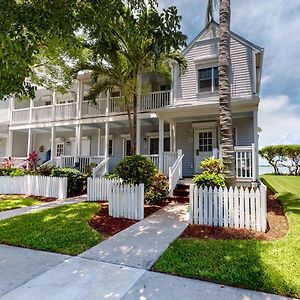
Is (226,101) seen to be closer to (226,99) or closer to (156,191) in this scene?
(226,99)

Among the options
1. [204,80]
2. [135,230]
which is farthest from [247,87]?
[135,230]

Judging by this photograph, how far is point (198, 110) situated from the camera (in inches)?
509

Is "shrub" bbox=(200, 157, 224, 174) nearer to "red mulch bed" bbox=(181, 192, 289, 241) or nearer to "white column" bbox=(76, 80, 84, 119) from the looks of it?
"red mulch bed" bbox=(181, 192, 289, 241)

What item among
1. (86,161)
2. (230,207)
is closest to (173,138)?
(86,161)

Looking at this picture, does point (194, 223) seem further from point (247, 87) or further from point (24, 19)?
point (247, 87)

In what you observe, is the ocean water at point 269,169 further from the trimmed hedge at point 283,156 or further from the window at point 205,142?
the window at point 205,142

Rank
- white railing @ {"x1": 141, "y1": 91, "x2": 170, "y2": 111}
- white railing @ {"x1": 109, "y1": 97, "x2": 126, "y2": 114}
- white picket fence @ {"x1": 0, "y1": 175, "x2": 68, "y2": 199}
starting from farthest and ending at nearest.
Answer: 1. white railing @ {"x1": 109, "y1": 97, "x2": 126, "y2": 114}
2. white railing @ {"x1": 141, "y1": 91, "x2": 170, "y2": 111}
3. white picket fence @ {"x1": 0, "y1": 175, "x2": 68, "y2": 199}

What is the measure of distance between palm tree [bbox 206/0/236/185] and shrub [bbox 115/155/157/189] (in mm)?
2618

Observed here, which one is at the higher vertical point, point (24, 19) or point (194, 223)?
point (24, 19)

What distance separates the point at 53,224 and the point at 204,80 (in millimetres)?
11662

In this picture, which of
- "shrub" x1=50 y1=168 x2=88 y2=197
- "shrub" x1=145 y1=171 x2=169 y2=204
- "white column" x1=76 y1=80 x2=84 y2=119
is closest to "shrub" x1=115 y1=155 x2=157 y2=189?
"shrub" x1=145 y1=171 x2=169 y2=204

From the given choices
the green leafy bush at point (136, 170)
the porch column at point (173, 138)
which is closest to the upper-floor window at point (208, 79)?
the porch column at point (173, 138)

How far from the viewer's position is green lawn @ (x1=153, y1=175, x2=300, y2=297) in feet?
12.3

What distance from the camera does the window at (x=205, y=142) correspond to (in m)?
15.2
